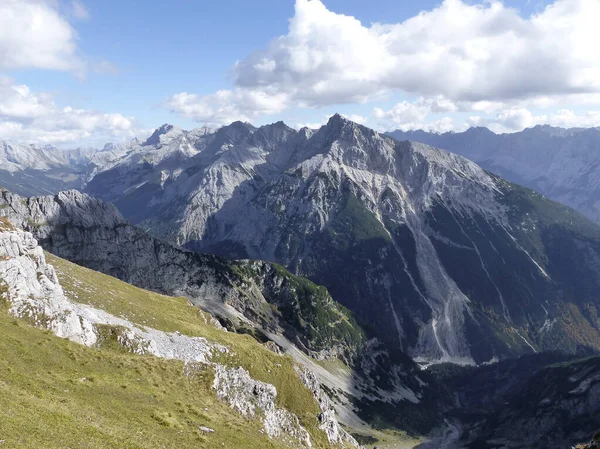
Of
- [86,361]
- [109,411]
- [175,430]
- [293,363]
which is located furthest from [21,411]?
[293,363]

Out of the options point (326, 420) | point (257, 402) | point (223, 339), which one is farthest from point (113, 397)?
point (326, 420)

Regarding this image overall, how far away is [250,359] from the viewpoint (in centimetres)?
8412

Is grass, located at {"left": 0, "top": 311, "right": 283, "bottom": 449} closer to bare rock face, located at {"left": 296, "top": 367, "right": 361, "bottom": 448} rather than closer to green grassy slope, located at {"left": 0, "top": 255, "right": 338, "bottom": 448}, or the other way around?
green grassy slope, located at {"left": 0, "top": 255, "right": 338, "bottom": 448}

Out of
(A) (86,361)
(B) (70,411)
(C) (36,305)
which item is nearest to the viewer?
(B) (70,411)

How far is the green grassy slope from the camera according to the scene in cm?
Result: 3694

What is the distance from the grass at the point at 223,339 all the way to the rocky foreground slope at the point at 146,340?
1.61 ft

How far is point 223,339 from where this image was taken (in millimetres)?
88500

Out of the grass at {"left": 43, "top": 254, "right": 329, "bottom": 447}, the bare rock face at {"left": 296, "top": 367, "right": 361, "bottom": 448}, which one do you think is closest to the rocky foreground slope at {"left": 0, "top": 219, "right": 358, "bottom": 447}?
the bare rock face at {"left": 296, "top": 367, "right": 361, "bottom": 448}

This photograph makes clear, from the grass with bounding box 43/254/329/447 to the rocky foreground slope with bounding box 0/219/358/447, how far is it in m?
0.49

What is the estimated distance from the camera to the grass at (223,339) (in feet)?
268

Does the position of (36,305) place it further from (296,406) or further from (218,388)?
(296,406)

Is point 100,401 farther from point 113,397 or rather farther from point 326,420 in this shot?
point 326,420

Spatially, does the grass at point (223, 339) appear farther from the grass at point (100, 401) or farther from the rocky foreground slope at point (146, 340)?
the grass at point (100, 401)

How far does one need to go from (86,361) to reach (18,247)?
82.2 ft
